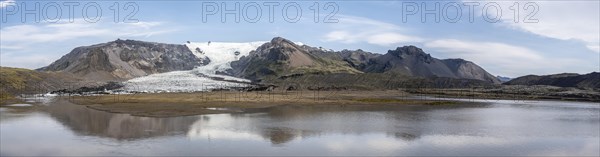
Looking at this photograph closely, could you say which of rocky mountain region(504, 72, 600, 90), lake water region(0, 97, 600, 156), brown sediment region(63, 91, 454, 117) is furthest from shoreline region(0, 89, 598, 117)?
rocky mountain region(504, 72, 600, 90)

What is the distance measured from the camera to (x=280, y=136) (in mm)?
36156

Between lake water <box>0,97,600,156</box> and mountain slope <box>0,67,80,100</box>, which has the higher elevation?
mountain slope <box>0,67,80,100</box>

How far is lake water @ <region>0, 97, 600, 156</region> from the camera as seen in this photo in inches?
1173

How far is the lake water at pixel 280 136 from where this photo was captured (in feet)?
97.8

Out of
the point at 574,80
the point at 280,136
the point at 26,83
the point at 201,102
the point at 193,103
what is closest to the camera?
the point at 280,136

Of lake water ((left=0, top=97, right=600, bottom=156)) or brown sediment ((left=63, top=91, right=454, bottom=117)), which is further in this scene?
brown sediment ((left=63, top=91, right=454, bottom=117))

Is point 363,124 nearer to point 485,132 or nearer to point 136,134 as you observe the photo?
point 485,132

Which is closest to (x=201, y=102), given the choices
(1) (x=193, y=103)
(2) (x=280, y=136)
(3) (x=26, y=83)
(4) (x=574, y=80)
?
(1) (x=193, y=103)

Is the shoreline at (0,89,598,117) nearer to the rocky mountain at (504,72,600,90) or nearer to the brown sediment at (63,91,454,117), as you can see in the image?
the brown sediment at (63,91,454,117)

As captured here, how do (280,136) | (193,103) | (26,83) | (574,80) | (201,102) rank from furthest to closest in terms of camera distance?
(574,80) < (26,83) < (201,102) < (193,103) < (280,136)

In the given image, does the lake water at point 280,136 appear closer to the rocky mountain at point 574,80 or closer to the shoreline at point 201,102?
the shoreline at point 201,102

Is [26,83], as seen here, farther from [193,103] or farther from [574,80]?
[574,80]

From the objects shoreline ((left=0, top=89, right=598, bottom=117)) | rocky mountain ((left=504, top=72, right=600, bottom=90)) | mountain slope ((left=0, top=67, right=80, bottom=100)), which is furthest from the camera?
rocky mountain ((left=504, top=72, right=600, bottom=90))

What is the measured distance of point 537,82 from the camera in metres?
197
